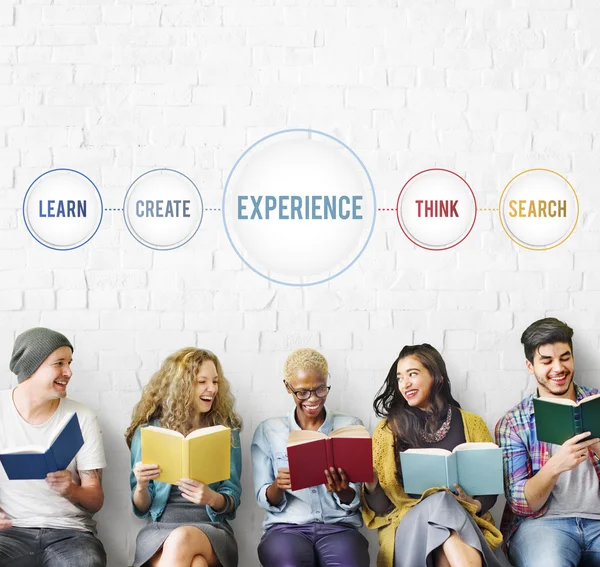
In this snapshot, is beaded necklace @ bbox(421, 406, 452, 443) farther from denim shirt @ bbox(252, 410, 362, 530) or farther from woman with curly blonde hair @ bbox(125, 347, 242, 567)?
woman with curly blonde hair @ bbox(125, 347, 242, 567)

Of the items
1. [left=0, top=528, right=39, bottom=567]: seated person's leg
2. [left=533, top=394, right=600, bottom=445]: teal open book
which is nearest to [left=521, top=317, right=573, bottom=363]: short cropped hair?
[left=533, top=394, right=600, bottom=445]: teal open book

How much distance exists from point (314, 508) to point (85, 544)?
85cm

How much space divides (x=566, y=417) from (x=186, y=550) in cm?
138

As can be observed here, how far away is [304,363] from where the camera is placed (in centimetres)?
299

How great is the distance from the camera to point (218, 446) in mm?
2715

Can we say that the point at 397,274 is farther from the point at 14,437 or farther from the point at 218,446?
the point at 14,437

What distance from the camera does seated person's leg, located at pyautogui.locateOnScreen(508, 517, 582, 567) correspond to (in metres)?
2.76

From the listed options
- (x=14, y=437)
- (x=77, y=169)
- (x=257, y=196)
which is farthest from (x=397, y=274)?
(x=14, y=437)

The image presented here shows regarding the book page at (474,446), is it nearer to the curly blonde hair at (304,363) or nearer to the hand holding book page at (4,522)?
the curly blonde hair at (304,363)

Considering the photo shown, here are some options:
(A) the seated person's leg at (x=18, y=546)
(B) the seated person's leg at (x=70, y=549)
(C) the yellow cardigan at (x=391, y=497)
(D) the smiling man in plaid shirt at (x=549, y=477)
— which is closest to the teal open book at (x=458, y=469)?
(C) the yellow cardigan at (x=391, y=497)

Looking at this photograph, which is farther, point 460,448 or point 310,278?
point 310,278

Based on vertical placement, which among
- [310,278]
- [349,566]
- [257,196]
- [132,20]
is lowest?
[349,566]

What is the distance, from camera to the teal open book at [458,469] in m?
2.69

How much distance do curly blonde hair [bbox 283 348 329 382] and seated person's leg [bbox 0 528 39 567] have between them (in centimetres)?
109
